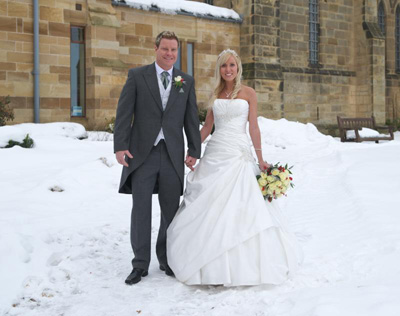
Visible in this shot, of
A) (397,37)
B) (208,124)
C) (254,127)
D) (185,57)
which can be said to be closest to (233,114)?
(254,127)

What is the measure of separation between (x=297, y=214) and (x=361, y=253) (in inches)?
85.4

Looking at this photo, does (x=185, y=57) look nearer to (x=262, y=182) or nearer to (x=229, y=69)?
(x=229, y=69)

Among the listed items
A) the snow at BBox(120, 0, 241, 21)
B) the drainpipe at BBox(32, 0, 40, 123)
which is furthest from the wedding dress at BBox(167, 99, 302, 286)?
the snow at BBox(120, 0, 241, 21)

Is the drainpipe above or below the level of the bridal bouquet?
above

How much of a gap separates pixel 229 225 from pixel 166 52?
153 centimetres

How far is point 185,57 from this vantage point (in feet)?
55.7

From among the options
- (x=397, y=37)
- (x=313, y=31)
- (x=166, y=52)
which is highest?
(x=397, y=37)

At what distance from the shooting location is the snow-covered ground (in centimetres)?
411

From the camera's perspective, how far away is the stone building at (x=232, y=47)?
13.7m

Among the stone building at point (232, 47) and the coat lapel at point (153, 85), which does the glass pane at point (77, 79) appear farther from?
the coat lapel at point (153, 85)

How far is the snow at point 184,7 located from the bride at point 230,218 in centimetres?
1104

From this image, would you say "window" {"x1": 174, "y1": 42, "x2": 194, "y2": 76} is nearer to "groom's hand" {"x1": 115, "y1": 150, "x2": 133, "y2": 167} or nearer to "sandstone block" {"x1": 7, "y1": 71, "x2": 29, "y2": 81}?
"sandstone block" {"x1": 7, "y1": 71, "x2": 29, "y2": 81}

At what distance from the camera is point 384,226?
6.36 m

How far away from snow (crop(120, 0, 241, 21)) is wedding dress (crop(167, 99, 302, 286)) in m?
11.2
